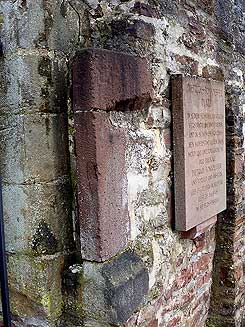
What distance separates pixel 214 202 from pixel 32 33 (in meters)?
1.58

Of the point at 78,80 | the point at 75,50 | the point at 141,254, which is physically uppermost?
the point at 75,50

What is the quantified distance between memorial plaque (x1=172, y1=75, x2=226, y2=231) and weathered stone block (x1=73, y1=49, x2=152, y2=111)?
0.44 metres

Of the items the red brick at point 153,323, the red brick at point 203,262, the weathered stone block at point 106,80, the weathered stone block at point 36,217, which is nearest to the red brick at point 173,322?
the red brick at point 153,323

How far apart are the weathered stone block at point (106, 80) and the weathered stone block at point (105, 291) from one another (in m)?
0.70

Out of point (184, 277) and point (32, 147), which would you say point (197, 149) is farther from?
point (32, 147)

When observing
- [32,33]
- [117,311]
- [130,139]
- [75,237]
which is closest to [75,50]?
[32,33]

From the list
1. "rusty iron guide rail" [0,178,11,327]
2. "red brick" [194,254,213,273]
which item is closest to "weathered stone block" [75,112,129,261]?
"rusty iron guide rail" [0,178,11,327]

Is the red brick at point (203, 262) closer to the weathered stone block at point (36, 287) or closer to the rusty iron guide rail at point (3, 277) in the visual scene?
the weathered stone block at point (36, 287)

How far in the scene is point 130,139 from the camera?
6.36 ft

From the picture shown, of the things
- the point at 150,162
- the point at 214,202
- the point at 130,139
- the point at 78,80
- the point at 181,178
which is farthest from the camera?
the point at 214,202

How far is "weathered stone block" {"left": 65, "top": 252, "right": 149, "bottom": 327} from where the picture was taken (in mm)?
1713

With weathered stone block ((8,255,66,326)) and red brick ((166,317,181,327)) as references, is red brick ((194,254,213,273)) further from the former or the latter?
weathered stone block ((8,255,66,326))

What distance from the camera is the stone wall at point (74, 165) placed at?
1.68 metres

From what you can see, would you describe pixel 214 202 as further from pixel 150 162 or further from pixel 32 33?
pixel 32 33
